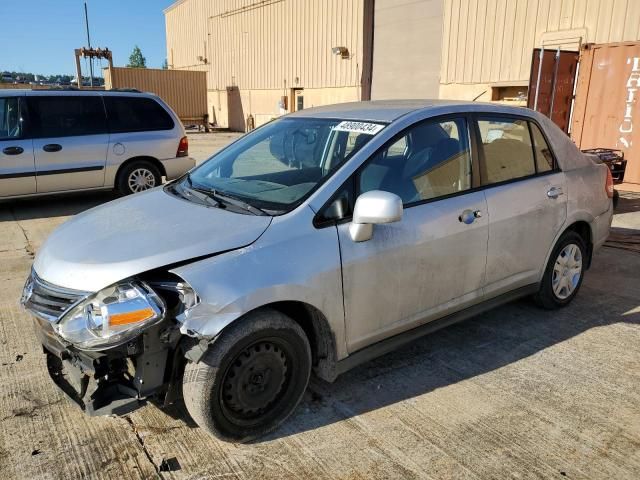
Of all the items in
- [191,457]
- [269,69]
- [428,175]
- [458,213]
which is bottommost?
[191,457]

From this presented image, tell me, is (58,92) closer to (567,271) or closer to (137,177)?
(137,177)

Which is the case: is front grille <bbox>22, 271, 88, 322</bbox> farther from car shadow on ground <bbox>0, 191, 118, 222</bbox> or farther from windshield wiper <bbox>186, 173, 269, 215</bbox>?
car shadow on ground <bbox>0, 191, 118, 222</bbox>

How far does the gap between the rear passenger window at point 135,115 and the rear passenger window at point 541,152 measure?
6285 millimetres

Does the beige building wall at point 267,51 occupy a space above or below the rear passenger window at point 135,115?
above

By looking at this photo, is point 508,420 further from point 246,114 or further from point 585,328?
point 246,114

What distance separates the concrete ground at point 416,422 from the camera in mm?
2590

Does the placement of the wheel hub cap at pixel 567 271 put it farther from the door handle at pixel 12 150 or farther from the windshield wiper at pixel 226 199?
the door handle at pixel 12 150

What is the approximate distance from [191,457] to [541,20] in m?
11.6

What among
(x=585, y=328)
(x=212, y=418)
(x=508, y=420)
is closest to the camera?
(x=212, y=418)

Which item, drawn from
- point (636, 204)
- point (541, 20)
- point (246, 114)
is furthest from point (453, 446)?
point (246, 114)

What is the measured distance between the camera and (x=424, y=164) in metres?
3.36

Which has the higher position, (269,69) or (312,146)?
(269,69)

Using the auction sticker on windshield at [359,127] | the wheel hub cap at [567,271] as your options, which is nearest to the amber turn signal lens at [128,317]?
the auction sticker on windshield at [359,127]

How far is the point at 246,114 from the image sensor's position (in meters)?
26.0
